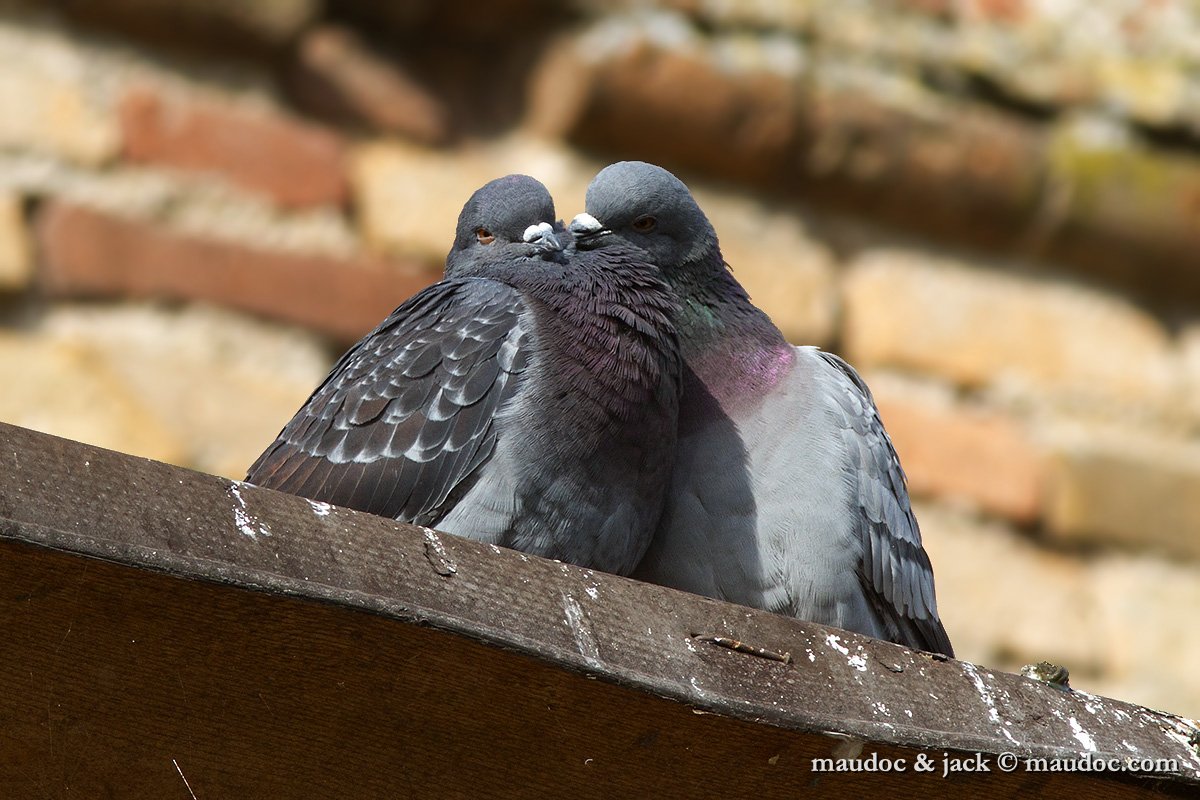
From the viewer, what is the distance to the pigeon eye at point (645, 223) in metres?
4.35

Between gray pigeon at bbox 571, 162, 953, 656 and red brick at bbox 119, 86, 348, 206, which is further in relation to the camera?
red brick at bbox 119, 86, 348, 206

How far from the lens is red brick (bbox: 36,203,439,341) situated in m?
4.64

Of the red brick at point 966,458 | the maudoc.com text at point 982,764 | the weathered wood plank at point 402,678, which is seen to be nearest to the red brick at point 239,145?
the red brick at point 966,458

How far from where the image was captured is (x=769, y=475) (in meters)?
3.97

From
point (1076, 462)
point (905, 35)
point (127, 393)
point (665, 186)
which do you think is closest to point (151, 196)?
point (127, 393)

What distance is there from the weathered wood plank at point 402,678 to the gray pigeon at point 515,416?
35.7 inches

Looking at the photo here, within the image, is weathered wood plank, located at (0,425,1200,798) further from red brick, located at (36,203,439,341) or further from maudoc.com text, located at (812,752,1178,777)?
red brick, located at (36,203,439,341)

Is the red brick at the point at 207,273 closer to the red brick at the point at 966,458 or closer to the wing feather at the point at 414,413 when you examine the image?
the wing feather at the point at 414,413

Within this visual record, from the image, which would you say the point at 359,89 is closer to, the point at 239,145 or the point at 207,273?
the point at 239,145

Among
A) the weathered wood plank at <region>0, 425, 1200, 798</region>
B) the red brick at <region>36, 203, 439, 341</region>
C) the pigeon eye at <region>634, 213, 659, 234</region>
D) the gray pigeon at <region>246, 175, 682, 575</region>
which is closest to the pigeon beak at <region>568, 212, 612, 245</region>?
the pigeon eye at <region>634, 213, 659, 234</region>

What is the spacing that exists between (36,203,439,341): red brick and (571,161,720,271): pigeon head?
977 millimetres

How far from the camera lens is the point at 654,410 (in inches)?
145

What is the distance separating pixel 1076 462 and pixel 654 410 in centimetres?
236

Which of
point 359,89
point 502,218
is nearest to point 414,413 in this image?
point 502,218
